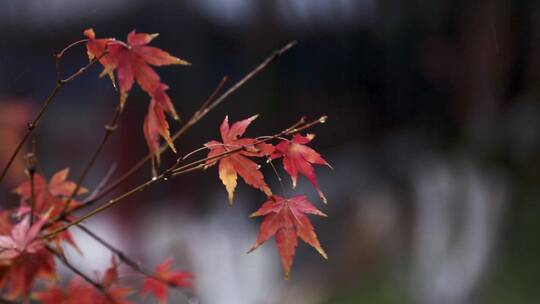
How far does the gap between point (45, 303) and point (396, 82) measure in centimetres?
256

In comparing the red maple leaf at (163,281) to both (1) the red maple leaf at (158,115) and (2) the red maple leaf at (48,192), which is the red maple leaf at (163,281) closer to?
(2) the red maple leaf at (48,192)

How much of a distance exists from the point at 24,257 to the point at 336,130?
7.61 ft

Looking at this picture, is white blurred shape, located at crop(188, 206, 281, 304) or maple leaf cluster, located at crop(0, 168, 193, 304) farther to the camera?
white blurred shape, located at crop(188, 206, 281, 304)

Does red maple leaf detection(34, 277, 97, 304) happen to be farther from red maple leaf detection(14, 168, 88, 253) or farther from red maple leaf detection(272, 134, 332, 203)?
red maple leaf detection(272, 134, 332, 203)

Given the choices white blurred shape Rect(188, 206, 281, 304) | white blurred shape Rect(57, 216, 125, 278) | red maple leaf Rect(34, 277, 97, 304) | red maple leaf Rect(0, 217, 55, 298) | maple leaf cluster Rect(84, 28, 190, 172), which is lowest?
white blurred shape Rect(188, 206, 281, 304)

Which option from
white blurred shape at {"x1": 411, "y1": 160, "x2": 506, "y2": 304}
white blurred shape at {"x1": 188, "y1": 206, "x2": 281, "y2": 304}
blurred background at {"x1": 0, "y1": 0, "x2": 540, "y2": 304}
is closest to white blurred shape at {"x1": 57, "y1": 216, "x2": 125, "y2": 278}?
blurred background at {"x1": 0, "y1": 0, "x2": 540, "y2": 304}

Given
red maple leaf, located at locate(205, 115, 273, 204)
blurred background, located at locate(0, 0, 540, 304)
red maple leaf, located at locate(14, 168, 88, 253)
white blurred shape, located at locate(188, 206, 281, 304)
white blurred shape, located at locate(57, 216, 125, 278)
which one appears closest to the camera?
red maple leaf, located at locate(205, 115, 273, 204)

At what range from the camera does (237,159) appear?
2.43 ft

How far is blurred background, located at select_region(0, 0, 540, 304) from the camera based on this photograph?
7.82ft

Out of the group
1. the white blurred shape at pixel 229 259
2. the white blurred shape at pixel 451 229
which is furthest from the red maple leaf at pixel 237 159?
the white blurred shape at pixel 451 229

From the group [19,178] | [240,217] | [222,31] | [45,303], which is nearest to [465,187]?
[240,217]

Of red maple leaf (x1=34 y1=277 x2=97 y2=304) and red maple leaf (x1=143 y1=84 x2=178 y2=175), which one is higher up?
red maple leaf (x1=143 y1=84 x2=178 y2=175)

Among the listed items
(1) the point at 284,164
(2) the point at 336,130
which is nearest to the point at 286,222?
(1) the point at 284,164

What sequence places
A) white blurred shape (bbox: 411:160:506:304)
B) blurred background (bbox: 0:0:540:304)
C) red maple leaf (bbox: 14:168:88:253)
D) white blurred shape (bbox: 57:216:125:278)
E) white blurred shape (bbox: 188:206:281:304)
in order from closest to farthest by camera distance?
red maple leaf (bbox: 14:168:88:253) < blurred background (bbox: 0:0:540:304) < white blurred shape (bbox: 57:216:125:278) < white blurred shape (bbox: 188:206:281:304) < white blurred shape (bbox: 411:160:506:304)
